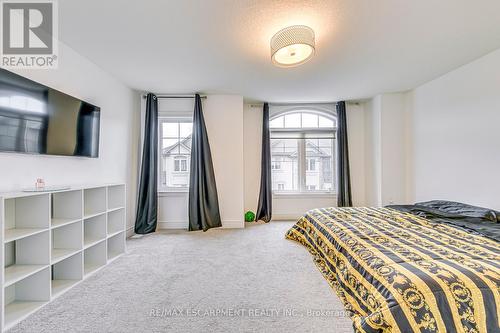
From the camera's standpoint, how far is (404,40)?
2.36 meters

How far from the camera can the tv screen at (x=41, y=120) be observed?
1744mm

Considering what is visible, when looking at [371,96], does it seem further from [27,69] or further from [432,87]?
[27,69]

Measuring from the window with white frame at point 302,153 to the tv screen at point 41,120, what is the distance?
3.28 m

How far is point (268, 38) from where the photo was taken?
229cm

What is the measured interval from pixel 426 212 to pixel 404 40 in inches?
74.4

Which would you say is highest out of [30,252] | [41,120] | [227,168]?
[41,120]

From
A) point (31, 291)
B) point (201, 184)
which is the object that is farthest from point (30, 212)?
point (201, 184)

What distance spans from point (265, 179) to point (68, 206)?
3.11 meters

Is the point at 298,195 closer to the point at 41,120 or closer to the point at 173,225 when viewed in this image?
the point at 173,225

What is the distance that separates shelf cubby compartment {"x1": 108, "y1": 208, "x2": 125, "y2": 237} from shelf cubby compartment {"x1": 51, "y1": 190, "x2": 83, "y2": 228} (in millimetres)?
664

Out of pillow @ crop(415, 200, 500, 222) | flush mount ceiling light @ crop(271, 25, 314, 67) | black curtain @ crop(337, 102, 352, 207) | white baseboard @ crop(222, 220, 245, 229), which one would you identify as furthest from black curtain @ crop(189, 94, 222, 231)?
pillow @ crop(415, 200, 500, 222)

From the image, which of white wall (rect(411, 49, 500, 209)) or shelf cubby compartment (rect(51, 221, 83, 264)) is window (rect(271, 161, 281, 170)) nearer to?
white wall (rect(411, 49, 500, 209))

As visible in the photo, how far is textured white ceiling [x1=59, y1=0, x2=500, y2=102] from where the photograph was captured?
73.5 inches

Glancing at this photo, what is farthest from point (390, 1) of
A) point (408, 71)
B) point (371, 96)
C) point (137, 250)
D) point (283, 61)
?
point (137, 250)
